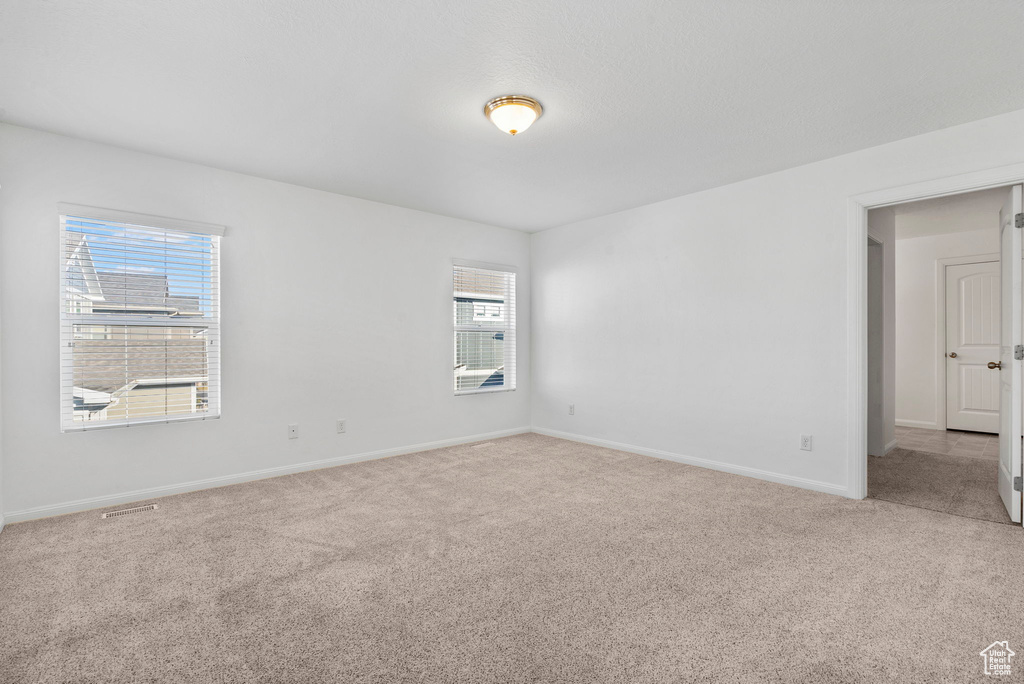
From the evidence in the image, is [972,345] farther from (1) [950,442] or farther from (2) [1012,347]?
(2) [1012,347]

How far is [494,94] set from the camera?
268 centimetres

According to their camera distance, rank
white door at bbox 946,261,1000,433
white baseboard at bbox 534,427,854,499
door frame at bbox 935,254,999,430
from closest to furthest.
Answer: white baseboard at bbox 534,427,854,499, white door at bbox 946,261,1000,433, door frame at bbox 935,254,999,430

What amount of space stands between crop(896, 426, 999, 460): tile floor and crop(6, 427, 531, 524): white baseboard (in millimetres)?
4929

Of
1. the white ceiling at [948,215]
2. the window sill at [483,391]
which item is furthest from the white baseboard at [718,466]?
the white ceiling at [948,215]

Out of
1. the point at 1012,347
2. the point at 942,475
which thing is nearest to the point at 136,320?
the point at 1012,347

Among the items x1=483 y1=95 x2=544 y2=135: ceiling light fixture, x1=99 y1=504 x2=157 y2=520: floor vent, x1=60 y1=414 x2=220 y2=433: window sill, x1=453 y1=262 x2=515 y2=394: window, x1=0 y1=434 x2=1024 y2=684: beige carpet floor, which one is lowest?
x1=99 y1=504 x2=157 y2=520: floor vent

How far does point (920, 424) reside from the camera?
641 cm

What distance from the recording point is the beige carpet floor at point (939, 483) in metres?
3.28

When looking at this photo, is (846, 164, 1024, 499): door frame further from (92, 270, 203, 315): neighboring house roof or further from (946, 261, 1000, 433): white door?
(92, 270, 203, 315): neighboring house roof

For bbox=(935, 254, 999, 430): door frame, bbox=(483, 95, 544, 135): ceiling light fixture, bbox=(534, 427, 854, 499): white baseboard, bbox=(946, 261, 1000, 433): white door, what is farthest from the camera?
bbox=(935, 254, 999, 430): door frame

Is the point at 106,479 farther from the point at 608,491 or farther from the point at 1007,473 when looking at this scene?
the point at 1007,473

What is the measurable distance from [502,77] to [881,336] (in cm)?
454

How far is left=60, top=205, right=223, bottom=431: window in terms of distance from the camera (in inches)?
127

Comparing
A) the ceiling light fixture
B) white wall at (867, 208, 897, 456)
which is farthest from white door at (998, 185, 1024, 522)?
the ceiling light fixture
